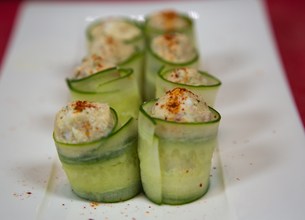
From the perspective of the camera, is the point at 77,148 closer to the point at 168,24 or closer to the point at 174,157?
the point at 174,157

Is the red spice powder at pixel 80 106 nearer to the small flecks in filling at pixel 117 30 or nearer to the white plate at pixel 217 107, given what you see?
the white plate at pixel 217 107

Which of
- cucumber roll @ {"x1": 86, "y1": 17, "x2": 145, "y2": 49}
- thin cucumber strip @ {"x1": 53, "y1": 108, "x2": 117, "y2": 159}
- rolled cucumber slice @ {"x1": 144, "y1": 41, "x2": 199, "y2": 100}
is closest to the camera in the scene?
thin cucumber strip @ {"x1": 53, "y1": 108, "x2": 117, "y2": 159}

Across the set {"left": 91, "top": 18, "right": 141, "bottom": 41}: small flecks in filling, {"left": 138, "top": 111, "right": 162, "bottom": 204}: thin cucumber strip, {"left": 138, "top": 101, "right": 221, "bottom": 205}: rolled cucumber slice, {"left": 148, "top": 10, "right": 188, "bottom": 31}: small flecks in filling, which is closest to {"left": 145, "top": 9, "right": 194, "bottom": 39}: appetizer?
{"left": 148, "top": 10, "right": 188, "bottom": 31}: small flecks in filling

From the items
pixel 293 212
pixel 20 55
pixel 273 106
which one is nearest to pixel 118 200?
pixel 293 212

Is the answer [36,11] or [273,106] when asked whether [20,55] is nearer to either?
[36,11]

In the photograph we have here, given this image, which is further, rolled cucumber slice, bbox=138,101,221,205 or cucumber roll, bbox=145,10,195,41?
cucumber roll, bbox=145,10,195,41

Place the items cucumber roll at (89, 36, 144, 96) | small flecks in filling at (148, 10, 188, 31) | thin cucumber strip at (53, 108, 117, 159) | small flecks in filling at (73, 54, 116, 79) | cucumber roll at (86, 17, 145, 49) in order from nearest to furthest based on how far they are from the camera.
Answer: thin cucumber strip at (53, 108, 117, 159)
small flecks in filling at (73, 54, 116, 79)
cucumber roll at (89, 36, 144, 96)
cucumber roll at (86, 17, 145, 49)
small flecks in filling at (148, 10, 188, 31)

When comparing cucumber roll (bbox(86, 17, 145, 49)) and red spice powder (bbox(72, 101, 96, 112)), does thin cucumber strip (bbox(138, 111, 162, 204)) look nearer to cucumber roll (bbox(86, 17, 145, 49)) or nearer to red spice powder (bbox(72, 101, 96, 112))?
red spice powder (bbox(72, 101, 96, 112))

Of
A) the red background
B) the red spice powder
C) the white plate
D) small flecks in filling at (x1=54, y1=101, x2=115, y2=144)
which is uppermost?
the red spice powder

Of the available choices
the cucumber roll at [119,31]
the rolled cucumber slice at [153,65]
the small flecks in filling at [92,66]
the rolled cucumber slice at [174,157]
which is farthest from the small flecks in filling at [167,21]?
the rolled cucumber slice at [174,157]
